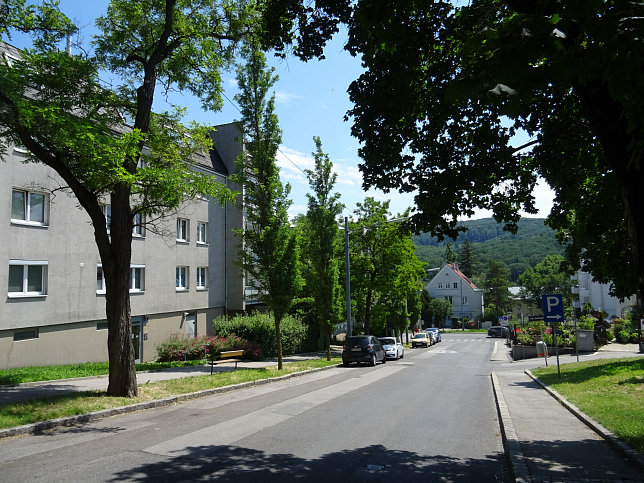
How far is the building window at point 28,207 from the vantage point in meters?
17.5

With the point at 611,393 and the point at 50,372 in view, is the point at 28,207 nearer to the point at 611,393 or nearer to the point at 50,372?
the point at 50,372

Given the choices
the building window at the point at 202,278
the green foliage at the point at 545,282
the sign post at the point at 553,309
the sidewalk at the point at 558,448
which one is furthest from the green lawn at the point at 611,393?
the green foliage at the point at 545,282

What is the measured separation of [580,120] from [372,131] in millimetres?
3706

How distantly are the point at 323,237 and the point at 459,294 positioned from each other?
2954 inches

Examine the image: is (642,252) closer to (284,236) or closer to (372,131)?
(372,131)

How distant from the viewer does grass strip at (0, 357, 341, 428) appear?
859cm

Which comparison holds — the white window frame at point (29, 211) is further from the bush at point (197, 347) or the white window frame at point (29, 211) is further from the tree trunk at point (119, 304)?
the tree trunk at point (119, 304)

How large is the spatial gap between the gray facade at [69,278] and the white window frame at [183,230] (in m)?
0.06

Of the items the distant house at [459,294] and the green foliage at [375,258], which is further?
the distant house at [459,294]

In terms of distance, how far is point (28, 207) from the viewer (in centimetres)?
1794

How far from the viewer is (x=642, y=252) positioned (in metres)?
4.70

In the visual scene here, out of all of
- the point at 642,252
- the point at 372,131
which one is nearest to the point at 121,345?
the point at 372,131

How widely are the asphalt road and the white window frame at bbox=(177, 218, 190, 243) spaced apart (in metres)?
15.7

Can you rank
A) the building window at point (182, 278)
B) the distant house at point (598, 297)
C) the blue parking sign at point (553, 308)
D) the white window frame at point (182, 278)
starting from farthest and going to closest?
the distant house at point (598, 297)
the building window at point (182, 278)
the white window frame at point (182, 278)
the blue parking sign at point (553, 308)
